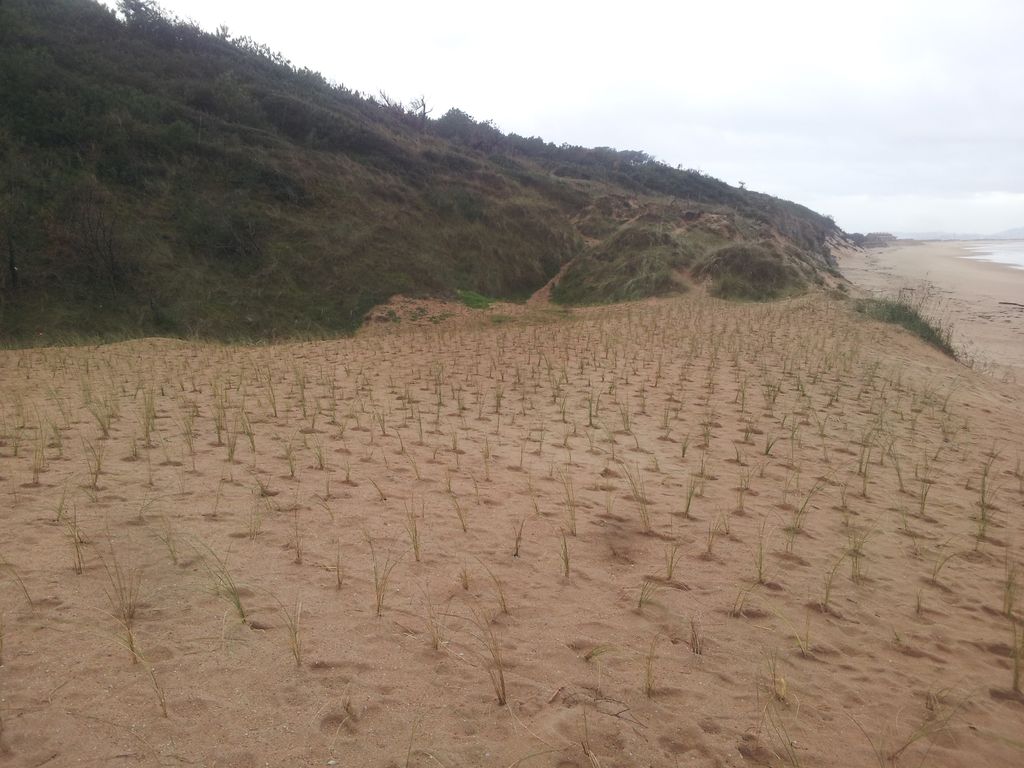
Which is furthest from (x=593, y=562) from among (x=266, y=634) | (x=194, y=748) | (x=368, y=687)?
(x=194, y=748)

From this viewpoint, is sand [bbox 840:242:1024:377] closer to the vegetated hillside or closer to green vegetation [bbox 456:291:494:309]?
the vegetated hillside

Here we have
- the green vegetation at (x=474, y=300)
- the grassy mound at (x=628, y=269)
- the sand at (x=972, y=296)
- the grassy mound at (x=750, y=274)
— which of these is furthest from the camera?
the grassy mound at (x=628, y=269)

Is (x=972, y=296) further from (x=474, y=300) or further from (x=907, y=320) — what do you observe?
(x=474, y=300)

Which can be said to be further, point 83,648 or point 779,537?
point 779,537

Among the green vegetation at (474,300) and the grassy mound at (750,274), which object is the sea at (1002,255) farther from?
the green vegetation at (474,300)

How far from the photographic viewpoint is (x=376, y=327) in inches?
601

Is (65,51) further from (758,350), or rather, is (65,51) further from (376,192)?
(758,350)

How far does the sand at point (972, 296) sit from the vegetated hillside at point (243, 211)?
4.81 meters

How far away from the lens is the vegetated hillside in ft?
44.4

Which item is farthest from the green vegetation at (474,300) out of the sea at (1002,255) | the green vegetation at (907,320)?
the sea at (1002,255)

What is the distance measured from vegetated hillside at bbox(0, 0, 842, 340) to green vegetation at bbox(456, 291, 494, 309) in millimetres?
507

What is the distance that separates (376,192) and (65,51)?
10.3 metres

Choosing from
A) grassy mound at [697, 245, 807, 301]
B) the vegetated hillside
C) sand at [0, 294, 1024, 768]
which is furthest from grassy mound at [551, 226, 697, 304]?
sand at [0, 294, 1024, 768]

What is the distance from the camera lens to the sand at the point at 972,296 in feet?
47.5
